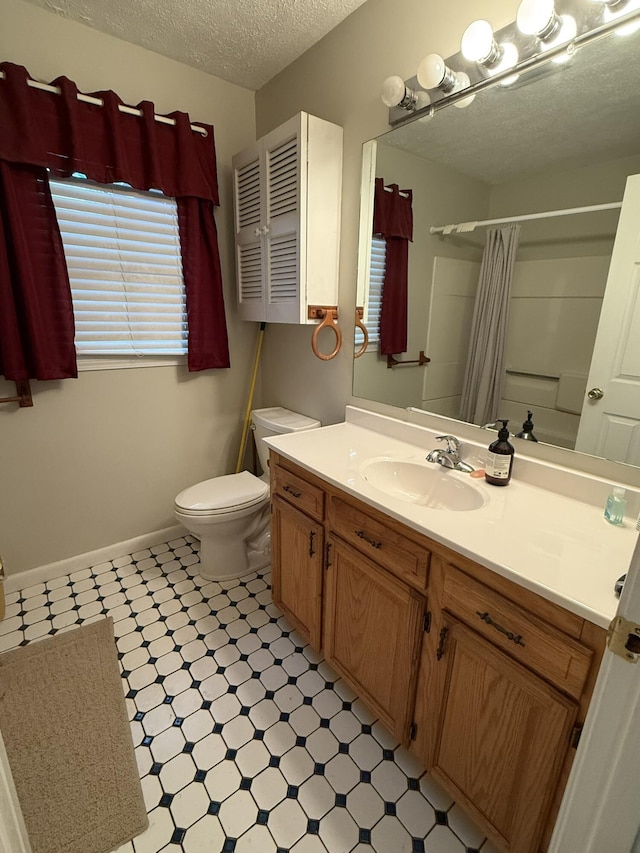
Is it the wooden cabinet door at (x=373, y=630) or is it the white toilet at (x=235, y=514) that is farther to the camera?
the white toilet at (x=235, y=514)

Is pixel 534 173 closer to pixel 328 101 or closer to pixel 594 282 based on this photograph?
pixel 594 282

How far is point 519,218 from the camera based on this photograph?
123cm

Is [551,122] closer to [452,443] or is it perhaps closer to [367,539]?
[452,443]

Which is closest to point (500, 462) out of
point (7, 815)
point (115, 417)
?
point (7, 815)

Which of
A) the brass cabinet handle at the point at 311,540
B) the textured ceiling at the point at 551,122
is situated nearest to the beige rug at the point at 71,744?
the brass cabinet handle at the point at 311,540

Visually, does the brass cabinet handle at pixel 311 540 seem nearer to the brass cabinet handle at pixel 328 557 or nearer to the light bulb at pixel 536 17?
the brass cabinet handle at pixel 328 557

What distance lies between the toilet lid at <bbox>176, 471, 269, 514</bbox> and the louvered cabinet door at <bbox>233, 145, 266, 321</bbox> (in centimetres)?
88

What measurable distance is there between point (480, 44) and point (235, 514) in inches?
75.9

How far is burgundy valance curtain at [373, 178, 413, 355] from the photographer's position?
5.22ft

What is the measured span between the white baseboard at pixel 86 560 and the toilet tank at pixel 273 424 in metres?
0.77

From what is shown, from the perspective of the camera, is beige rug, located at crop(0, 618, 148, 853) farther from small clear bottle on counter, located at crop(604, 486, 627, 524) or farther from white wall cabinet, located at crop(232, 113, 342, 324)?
white wall cabinet, located at crop(232, 113, 342, 324)

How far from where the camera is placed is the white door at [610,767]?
557 millimetres

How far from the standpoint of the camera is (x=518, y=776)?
888 millimetres

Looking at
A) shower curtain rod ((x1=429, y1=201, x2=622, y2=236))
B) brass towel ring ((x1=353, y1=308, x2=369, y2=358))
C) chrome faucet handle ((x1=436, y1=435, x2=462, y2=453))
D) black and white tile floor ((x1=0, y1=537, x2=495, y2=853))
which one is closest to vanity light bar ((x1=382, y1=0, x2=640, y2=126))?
shower curtain rod ((x1=429, y1=201, x2=622, y2=236))
